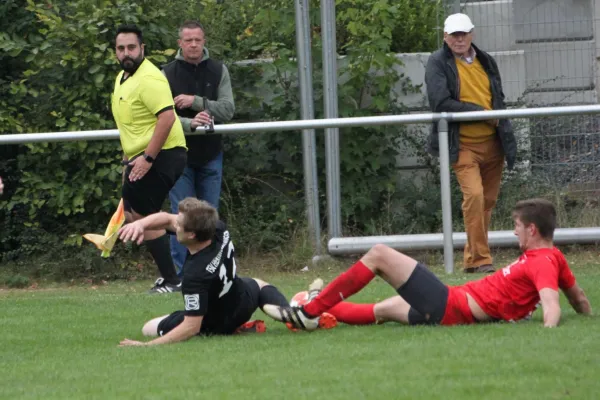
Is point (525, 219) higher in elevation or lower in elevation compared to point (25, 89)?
lower

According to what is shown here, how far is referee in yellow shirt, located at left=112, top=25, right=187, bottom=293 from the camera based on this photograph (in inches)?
373

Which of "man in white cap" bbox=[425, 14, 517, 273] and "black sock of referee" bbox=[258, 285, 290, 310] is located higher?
"man in white cap" bbox=[425, 14, 517, 273]

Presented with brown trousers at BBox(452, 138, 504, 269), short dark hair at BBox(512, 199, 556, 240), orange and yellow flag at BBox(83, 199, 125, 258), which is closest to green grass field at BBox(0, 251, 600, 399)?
short dark hair at BBox(512, 199, 556, 240)

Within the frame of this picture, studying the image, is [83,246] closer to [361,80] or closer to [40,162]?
[40,162]

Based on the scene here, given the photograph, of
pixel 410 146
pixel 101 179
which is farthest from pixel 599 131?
pixel 101 179

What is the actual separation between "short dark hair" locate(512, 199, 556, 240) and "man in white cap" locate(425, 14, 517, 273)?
10.5 ft

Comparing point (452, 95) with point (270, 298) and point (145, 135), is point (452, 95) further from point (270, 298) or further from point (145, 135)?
point (270, 298)

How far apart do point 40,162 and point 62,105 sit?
64 centimetres

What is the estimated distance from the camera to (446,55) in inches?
407

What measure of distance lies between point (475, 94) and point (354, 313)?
3.59m

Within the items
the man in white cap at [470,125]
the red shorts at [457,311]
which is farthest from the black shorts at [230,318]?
the man in white cap at [470,125]

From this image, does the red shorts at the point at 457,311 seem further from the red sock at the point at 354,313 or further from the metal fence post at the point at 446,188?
the metal fence post at the point at 446,188

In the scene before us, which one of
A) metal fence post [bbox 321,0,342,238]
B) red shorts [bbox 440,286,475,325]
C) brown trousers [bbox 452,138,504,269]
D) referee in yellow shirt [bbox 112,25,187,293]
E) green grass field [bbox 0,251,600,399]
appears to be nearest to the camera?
green grass field [bbox 0,251,600,399]

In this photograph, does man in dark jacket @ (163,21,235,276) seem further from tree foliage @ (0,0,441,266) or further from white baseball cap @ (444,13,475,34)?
white baseball cap @ (444,13,475,34)
